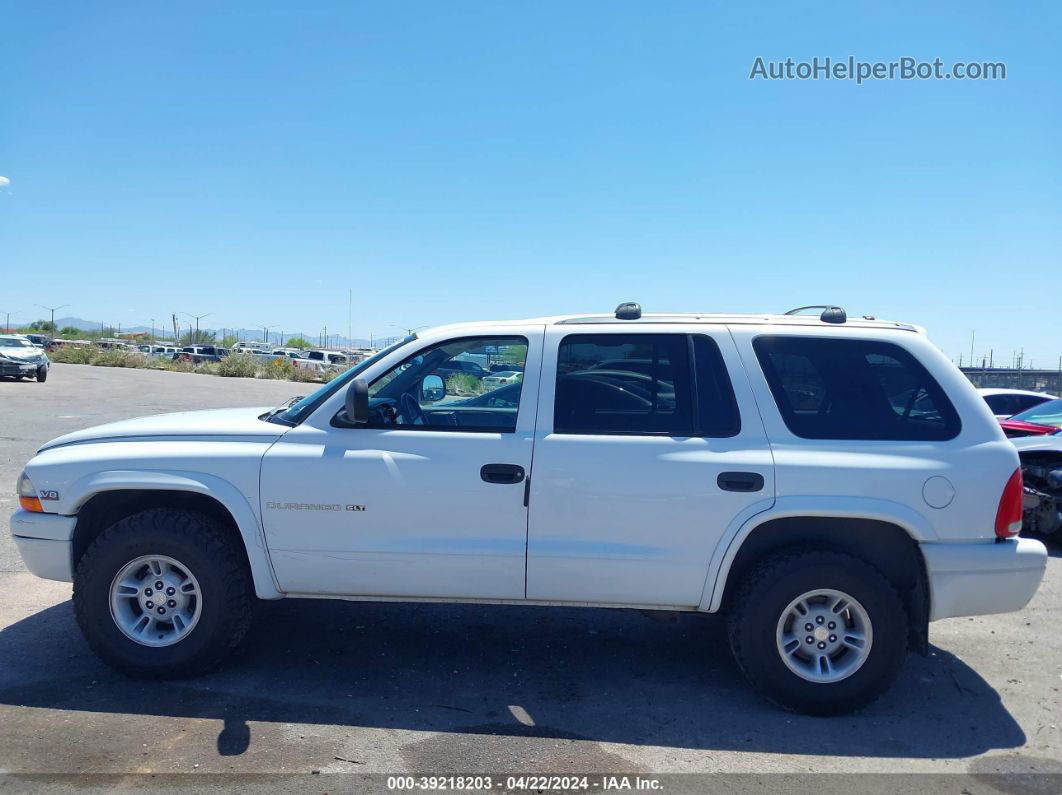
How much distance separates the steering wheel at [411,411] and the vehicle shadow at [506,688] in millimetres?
1414

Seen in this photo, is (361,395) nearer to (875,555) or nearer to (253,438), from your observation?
(253,438)

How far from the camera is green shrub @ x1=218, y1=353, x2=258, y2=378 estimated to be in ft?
133

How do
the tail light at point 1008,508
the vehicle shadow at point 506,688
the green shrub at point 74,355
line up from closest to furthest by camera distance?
the vehicle shadow at point 506,688 → the tail light at point 1008,508 → the green shrub at point 74,355

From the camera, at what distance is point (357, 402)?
432 cm

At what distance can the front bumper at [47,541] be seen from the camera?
15.1ft

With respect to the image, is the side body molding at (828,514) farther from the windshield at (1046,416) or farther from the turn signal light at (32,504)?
the windshield at (1046,416)

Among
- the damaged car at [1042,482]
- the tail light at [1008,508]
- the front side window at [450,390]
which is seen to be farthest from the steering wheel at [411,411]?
the damaged car at [1042,482]

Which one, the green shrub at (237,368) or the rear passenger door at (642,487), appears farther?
the green shrub at (237,368)

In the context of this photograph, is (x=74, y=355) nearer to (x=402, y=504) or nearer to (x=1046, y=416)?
(x=1046, y=416)

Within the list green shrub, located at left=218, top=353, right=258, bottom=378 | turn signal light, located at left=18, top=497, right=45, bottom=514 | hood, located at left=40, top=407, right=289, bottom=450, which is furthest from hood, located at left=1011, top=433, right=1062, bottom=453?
green shrub, located at left=218, top=353, right=258, bottom=378

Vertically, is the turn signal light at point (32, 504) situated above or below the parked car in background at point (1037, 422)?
below

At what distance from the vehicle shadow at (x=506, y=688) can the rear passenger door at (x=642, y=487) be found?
0.58 metres

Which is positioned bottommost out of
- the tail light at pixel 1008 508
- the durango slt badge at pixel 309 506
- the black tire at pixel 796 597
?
the black tire at pixel 796 597

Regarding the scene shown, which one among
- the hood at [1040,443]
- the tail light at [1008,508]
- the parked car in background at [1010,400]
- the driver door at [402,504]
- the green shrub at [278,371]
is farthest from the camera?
the green shrub at [278,371]
